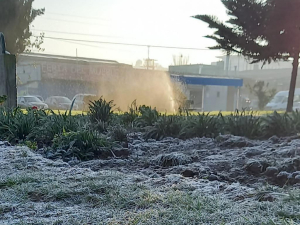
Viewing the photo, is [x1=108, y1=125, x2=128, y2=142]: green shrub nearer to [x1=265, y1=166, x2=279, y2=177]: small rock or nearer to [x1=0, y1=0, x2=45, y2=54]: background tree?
[x1=265, y1=166, x2=279, y2=177]: small rock

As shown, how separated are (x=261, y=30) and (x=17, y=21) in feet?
35.6

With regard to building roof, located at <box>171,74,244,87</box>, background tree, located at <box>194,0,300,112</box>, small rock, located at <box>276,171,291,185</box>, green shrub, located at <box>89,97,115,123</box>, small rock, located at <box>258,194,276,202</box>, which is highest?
background tree, located at <box>194,0,300,112</box>

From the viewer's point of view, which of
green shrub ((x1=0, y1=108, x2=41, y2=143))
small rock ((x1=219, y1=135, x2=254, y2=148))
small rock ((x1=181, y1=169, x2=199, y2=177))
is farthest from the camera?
green shrub ((x1=0, y1=108, x2=41, y2=143))

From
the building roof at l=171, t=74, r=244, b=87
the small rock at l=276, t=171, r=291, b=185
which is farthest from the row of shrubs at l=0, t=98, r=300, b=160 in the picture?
the building roof at l=171, t=74, r=244, b=87

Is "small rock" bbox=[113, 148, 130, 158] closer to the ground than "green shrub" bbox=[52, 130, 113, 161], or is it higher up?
closer to the ground

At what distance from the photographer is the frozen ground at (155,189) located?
6.01ft

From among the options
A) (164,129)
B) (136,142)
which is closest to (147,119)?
(164,129)

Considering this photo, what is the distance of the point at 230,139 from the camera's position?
4539 mm

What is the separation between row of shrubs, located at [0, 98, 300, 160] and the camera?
12.8 ft

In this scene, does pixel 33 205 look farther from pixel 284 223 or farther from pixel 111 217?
pixel 284 223

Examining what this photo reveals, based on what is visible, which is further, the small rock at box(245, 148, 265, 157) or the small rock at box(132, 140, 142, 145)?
the small rock at box(132, 140, 142, 145)

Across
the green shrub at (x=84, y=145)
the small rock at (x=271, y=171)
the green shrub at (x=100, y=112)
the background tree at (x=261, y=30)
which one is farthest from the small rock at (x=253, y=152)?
the background tree at (x=261, y=30)

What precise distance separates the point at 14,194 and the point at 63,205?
16.0 inches

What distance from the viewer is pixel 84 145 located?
12.6ft
